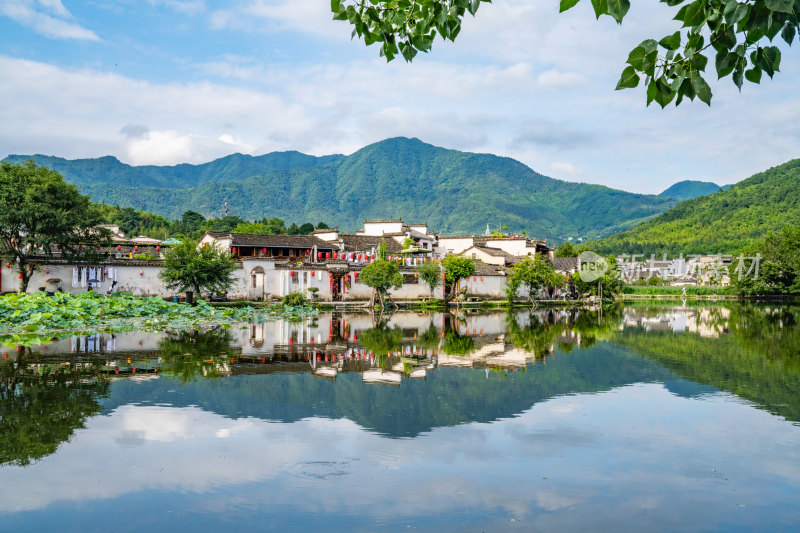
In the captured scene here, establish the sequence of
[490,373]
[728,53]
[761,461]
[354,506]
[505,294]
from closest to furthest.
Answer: [728,53]
[354,506]
[761,461]
[490,373]
[505,294]

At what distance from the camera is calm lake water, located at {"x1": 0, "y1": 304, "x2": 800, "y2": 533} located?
524cm

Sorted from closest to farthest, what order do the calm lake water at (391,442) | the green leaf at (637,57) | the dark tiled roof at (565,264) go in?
the green leaf at (637,57)
the calm lake water at (391,442)
the dark tiled roof at (565,264)

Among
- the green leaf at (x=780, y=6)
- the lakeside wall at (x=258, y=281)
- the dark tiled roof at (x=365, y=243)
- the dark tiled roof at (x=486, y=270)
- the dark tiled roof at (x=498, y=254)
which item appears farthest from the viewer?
the dark tiled roof at (x=498, y=254)

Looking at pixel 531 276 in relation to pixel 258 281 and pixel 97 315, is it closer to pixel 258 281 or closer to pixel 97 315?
pixel 258 281

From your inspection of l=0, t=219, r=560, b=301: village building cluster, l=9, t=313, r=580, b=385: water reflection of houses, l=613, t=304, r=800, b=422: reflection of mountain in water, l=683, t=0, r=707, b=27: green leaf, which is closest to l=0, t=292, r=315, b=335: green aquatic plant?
l=9, t=313, r=580, b=385: water reflection of houses

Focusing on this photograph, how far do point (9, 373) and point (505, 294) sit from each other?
1708 inches

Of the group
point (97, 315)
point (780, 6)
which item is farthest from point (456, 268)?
point (780, 6)

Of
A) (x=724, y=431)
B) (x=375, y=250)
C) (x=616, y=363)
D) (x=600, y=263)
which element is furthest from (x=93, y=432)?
(x=600, y=263)

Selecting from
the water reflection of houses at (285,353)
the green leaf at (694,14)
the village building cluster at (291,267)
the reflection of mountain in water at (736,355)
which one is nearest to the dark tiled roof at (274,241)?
the village building cluster at (291,267)

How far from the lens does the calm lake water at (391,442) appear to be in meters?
5.24

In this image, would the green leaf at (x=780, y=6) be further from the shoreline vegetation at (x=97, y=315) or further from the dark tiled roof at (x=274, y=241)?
the dark tiled roof at (x=274, y=241)

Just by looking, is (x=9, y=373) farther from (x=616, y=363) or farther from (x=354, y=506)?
(x=616, y=363)

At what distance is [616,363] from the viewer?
15.1 m

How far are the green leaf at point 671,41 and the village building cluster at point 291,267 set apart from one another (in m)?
33.0
